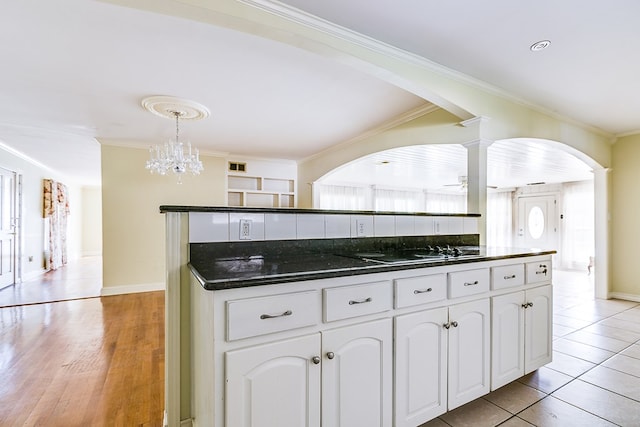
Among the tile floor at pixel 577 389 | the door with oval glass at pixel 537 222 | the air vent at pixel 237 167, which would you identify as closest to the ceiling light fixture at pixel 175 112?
the air vent at pixel 237 167

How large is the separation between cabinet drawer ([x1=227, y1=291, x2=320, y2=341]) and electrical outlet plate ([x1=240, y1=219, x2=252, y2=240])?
590mm

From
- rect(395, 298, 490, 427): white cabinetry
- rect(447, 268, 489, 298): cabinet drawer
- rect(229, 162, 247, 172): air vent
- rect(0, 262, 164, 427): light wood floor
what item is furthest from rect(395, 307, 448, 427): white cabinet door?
rect(229, 162, 247, 172): air vent

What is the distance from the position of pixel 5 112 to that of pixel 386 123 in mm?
4458

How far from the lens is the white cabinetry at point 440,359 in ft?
4.66

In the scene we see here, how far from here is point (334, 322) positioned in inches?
48.6

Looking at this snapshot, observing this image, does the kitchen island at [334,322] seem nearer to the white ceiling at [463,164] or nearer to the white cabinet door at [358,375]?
the white cabinet door at [358,375]

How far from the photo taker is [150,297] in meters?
4.47

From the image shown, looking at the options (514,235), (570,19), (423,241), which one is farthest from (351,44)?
(514,235)

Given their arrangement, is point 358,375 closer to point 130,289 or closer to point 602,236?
point 130,289

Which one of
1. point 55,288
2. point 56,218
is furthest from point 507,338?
point 56,218

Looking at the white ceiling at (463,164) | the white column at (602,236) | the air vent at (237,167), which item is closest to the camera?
the white ceiling at (463,164)

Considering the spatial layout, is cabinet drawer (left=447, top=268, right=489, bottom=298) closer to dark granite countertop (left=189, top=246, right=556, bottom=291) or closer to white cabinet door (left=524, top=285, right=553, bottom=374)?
dark granite countertop (left=189, top=246, right=556, bottom=291)

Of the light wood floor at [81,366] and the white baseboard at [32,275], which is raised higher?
the light wood floor at [81,366]

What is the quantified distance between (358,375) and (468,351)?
2.46ft
